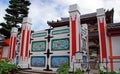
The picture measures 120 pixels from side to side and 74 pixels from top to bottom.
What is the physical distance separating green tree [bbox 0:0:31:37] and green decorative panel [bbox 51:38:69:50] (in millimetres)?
12372

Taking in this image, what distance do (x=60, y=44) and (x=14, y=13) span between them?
14.1 meters

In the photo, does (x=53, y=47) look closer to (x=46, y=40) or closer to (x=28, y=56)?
(x=46, y=40)

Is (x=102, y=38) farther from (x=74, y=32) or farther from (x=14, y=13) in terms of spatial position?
(x=14, y=13)

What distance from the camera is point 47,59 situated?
6.88 m

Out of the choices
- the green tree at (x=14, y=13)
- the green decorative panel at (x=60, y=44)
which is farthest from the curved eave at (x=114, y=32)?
the green tree at (x=14, y=13)

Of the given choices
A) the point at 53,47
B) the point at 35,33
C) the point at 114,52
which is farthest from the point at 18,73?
the point at 114,52

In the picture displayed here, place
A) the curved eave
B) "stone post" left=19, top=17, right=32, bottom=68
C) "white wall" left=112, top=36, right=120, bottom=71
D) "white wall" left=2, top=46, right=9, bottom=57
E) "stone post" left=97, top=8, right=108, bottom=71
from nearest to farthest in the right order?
"stone post" left=97, top=8, right=108, bottom=71 < "white wall" left=112, top=36, right=120, bottom=71 < the curved eave < "stone post" left=19, top=17, right=32, bottom=68 < "white wall" left=2, top=46, right=9, bottom=57

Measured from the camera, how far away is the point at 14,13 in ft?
61.3

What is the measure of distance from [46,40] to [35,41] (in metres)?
0.80

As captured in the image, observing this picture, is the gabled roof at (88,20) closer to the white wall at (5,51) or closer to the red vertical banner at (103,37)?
the white wall at (5,51)

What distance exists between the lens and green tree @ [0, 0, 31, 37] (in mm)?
17625

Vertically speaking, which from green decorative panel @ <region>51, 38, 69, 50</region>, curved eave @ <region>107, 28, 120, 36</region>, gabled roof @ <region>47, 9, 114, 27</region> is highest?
gabled roof @ <region>47, 9, 114, 27</region>

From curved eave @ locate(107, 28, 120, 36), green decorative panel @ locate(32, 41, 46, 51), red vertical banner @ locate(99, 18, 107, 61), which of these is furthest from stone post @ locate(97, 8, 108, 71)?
green decorative panel @ locate(32, 41, 46, 51)

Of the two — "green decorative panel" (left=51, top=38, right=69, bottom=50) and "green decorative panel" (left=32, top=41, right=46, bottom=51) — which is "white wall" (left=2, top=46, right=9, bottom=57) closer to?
"green decorative panel" (left=32, top=41, right=46, bottom=51)
